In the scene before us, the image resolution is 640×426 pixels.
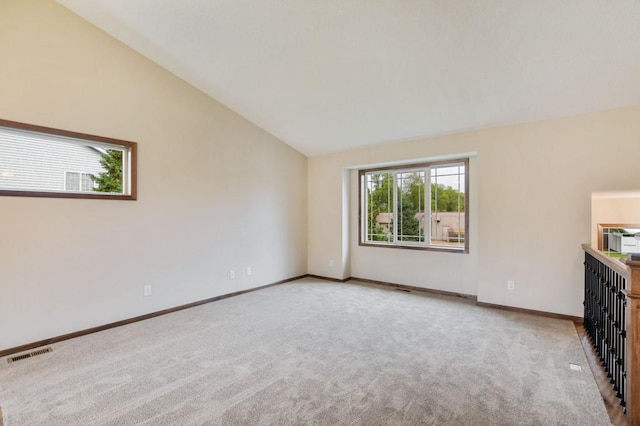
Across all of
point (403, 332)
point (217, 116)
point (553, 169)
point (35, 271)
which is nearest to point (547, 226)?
point (553, 169)

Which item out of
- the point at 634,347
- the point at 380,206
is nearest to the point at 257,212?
the point at 380,206

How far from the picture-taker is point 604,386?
2156mm

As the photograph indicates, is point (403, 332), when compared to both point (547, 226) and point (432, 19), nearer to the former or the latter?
point (547, 226)

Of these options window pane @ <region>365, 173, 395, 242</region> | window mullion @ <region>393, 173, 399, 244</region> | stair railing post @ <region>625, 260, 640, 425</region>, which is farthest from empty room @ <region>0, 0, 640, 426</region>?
window pane @ <region>365, 173, 395, 242</region>

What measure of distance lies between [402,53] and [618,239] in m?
2.90

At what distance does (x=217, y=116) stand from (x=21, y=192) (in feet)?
7.77

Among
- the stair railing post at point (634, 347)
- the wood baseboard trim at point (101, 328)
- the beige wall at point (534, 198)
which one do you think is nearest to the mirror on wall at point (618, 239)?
the beige wall at point (534, 198)

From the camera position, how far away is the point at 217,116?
4449 millimetres

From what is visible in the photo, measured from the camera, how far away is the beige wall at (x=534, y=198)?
330 centimetres

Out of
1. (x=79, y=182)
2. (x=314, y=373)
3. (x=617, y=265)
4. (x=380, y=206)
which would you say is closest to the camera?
(x=617, y=265)

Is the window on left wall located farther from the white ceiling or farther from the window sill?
the window sill

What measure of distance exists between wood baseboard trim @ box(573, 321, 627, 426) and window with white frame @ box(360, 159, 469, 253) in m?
1.84

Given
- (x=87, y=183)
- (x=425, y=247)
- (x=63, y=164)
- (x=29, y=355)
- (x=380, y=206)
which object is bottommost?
(x=29, y=355)

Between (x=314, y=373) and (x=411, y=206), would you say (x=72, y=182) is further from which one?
(x=411, y=206)
